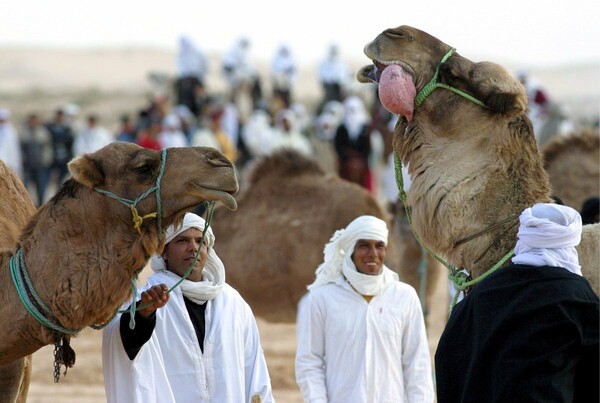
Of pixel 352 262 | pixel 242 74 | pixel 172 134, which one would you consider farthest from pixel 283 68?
pixel 352 262

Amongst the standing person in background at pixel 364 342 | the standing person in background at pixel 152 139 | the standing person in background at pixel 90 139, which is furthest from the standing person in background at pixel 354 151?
the standing person in background at pixel 364 342

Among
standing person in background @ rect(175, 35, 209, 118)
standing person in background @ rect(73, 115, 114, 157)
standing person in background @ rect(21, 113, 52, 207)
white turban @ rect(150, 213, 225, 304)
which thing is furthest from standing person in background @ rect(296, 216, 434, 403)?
standing person in background @ rect(175, 35, 209, 118)

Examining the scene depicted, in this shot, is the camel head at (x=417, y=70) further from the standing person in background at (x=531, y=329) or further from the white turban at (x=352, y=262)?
the white turban at (x=352, y=262)

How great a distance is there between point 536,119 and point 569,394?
815 inches

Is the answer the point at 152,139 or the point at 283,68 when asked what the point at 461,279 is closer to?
the point at 152,139

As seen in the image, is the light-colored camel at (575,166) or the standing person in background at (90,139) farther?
the standing person in background at (90,139)

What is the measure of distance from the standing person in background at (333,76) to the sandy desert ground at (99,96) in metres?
4.64

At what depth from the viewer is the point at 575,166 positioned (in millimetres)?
10398

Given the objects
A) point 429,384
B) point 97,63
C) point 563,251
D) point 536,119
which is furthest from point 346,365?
point 97,63

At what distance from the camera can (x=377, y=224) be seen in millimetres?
6680

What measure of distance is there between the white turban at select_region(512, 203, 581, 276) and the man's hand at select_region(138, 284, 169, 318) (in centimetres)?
159

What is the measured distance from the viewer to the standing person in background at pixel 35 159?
21.2m

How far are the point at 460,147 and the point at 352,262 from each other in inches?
85.3

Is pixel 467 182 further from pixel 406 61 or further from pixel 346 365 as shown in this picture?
pixel 346 365
